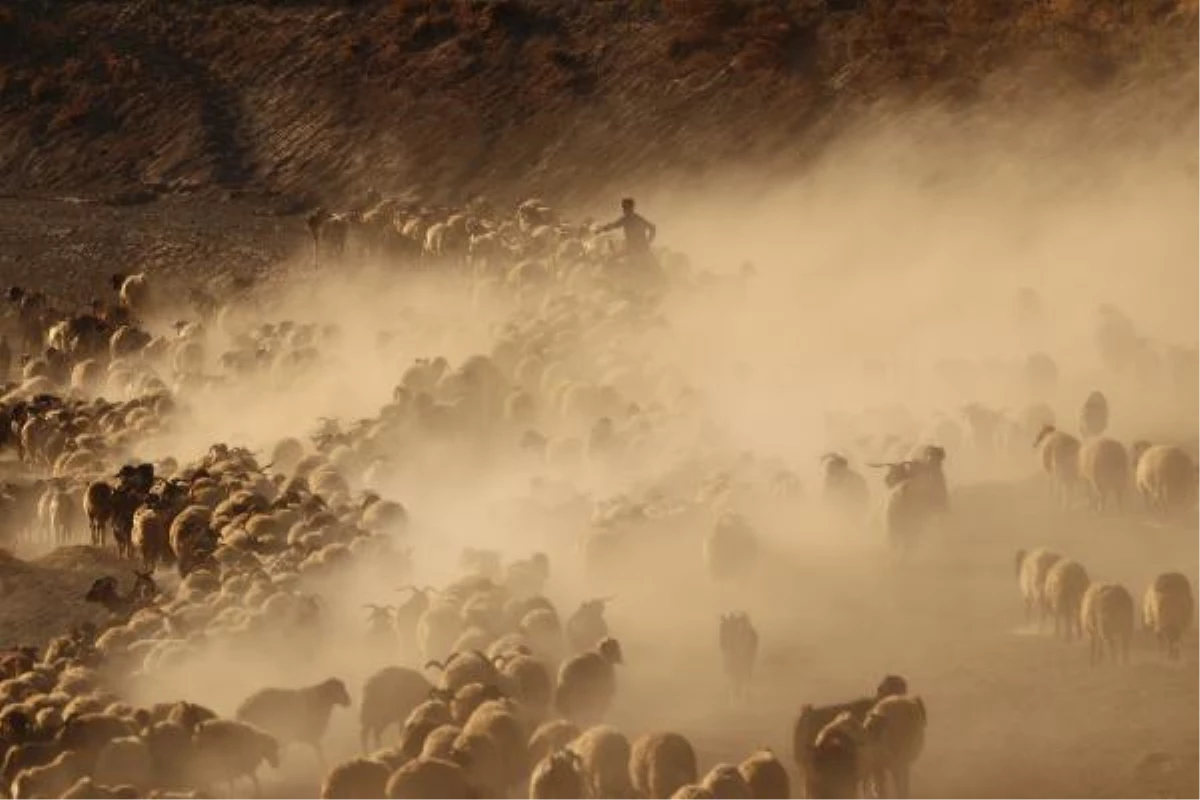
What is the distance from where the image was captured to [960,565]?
77.9ft

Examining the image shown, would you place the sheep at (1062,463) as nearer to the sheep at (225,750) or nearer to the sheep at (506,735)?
the sheep at (506,735)

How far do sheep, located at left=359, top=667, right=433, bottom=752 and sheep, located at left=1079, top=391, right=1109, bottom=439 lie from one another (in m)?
11.7

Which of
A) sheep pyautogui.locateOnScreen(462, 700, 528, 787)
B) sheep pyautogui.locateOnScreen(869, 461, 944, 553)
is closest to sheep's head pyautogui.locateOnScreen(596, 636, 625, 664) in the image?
sheep pyautogui.locateOnScreen(462, 700, 528, 787)

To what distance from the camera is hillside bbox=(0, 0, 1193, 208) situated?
48906 millimetres

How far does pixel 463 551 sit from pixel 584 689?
5.64 metres

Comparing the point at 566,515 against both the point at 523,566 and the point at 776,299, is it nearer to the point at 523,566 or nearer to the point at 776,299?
the point at 523,566

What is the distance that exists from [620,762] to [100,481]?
50.3 feet

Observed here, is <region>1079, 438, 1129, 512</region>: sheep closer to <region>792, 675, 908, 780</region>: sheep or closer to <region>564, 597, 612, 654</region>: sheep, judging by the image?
<region>564, 597, 612, 654</region>: sheep

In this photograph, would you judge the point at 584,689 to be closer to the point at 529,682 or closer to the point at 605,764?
the point at 529,682

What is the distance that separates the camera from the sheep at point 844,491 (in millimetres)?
25797

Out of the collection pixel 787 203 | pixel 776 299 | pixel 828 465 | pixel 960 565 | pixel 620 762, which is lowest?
pixel 620 762

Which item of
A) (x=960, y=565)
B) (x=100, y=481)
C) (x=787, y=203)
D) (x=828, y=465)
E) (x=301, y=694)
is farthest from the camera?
(x=787, y=203)

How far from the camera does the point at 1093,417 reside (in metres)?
27.4

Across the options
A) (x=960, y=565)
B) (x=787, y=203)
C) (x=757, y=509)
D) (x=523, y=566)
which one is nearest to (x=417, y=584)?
(x=523, y=566)
